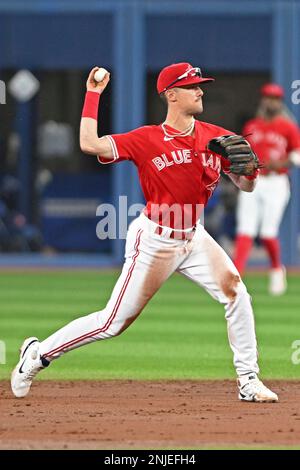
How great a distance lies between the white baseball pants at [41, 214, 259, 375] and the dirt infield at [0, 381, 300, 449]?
15.1 inches

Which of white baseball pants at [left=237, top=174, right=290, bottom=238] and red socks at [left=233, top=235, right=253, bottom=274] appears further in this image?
white baseball pants at [left=237, top=174, right=290, bottom=238]

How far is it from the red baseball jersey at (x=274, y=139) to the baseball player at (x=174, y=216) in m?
7.04

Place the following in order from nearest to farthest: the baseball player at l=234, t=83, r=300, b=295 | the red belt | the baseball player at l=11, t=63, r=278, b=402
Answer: the baseball player at l=11, t=63, r=278, b=402 < the red belt < the baseball player at l=234, t=83, r=300, b=295

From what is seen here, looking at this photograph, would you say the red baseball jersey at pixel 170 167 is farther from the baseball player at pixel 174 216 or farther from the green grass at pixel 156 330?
the green grass at pixel 156 330

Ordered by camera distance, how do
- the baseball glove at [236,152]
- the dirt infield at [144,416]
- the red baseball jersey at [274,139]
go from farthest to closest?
the red baseball jersey at [274,139]
the baseball glove at [236,152]
the dirt infield at [144,416]

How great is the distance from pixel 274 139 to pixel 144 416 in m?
7.88

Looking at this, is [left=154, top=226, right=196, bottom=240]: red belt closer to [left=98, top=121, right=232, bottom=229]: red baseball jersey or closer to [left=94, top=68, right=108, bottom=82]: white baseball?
[left=98, top=121, right=232, bottom=229]: red baseball jersey

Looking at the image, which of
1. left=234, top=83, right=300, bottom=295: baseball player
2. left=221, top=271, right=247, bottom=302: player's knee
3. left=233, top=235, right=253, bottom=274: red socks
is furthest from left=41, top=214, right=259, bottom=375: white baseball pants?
left=234, top=83, right=300, bottom=295: baseball player

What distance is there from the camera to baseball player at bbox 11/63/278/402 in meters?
7.83

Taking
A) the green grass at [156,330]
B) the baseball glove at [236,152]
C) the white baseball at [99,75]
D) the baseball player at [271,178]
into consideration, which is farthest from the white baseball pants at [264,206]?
the white baseball at [99,75]

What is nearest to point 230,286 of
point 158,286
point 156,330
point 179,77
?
point 158,286

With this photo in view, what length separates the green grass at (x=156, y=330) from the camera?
993cm

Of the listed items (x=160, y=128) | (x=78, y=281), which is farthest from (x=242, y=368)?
(x=78, y=281)

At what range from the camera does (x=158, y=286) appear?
8000 millimetres
